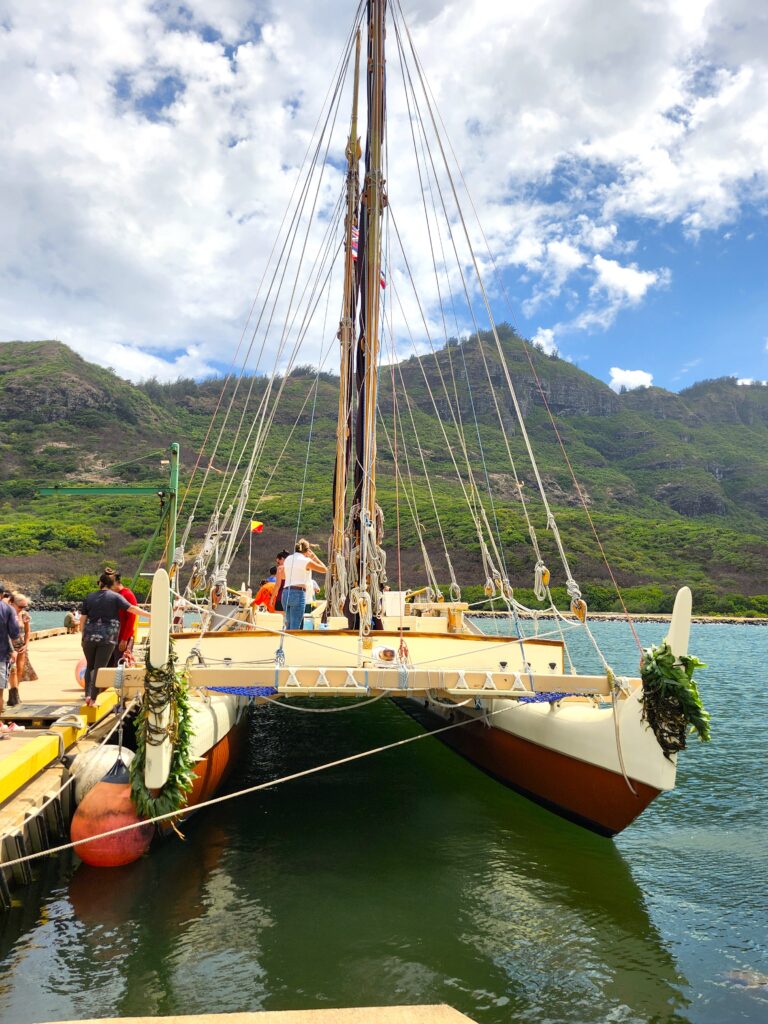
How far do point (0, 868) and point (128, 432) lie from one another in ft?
379

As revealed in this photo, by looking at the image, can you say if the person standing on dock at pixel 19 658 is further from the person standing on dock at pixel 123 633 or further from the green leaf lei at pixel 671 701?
the green leaf lei at pixel 671 701

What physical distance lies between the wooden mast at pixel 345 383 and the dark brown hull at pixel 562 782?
333 cm

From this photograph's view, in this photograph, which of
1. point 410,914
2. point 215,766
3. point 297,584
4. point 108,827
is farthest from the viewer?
point 297,584

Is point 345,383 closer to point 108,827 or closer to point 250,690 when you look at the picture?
point 250,690

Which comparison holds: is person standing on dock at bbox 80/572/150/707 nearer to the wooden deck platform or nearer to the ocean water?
the ocean water

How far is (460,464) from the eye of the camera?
123 meters

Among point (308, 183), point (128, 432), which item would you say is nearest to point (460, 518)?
point (128, 432)

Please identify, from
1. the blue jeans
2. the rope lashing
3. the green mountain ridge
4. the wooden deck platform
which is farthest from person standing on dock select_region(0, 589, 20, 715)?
the green mountain ridge

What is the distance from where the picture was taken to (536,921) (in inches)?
232

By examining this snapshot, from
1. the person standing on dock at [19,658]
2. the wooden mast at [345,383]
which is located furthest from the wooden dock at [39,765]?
the wooden mast at [345,383]

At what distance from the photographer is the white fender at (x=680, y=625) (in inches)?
238

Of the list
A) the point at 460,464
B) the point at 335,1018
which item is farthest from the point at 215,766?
the point at 460,464

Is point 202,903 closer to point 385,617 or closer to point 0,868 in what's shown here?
point 0,868

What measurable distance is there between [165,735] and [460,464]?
389ft
